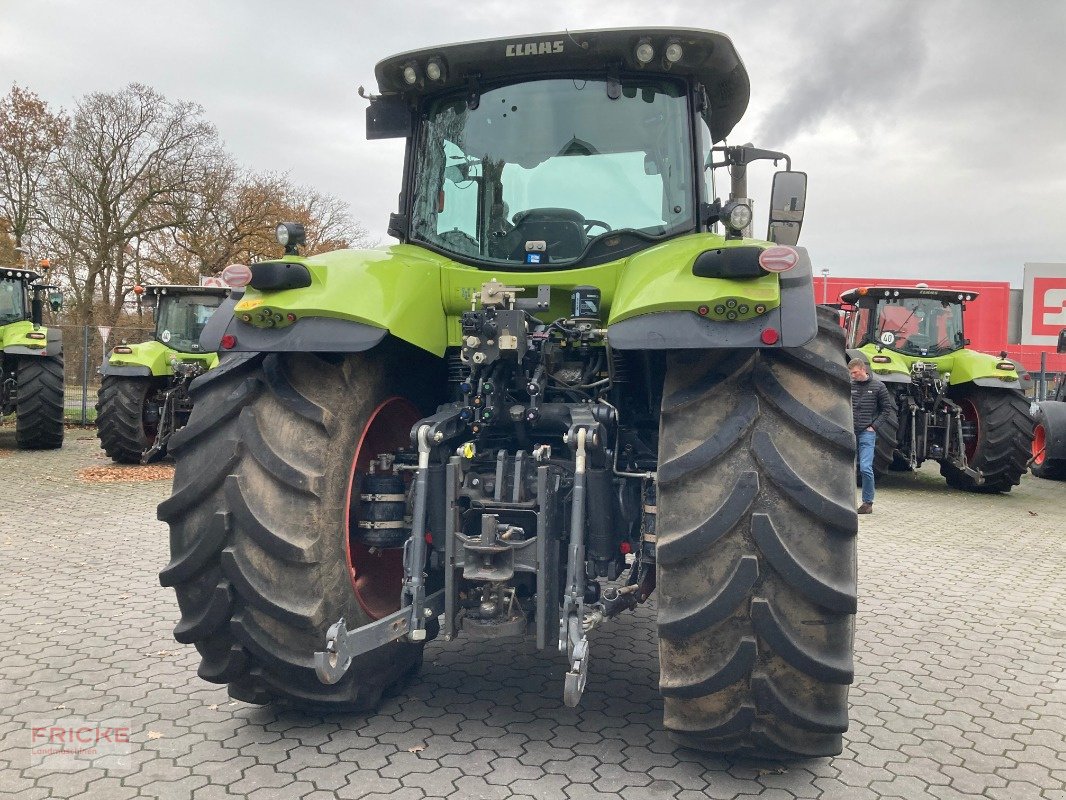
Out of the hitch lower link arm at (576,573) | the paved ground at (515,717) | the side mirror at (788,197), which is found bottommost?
the paved ground at (515,717)

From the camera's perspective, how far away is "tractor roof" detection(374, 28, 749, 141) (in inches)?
149

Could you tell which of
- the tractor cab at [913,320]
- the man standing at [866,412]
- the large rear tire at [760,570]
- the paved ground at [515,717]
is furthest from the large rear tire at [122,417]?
the large rear tire at [760,570]

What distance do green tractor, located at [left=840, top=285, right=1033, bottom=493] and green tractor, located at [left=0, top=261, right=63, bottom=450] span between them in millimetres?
12223

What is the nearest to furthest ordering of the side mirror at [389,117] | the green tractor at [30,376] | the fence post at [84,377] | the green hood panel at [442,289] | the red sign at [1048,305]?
the green hood panel at [442,289], the side mirror at [389,117], the green tractor at [30,376], the fence post at [84,377], the red sign at [1048,305]

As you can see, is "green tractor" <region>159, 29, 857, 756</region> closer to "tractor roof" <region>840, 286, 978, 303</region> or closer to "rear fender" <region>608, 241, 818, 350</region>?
"rear fender" <region>608, 241, 818, 350</region>

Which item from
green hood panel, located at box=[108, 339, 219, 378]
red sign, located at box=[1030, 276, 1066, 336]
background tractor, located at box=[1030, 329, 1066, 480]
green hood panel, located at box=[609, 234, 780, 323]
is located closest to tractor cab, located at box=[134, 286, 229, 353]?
green hood panel, located at box=[108, 339, 219, 378]

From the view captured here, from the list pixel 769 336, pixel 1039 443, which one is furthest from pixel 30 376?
pixel 1039 443

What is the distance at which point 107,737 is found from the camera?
11.5ft

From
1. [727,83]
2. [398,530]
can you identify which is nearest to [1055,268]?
[727,83]

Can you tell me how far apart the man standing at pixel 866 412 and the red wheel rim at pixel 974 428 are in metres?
2.10

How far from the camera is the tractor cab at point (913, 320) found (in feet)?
42.8

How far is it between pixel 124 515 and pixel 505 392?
6.66 meters

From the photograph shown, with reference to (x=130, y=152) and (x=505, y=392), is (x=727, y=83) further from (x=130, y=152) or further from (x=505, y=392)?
(x=130, y=152)

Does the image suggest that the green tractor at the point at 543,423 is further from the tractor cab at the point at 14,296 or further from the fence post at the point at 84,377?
the fence post at the point at 84,377
